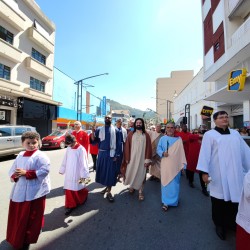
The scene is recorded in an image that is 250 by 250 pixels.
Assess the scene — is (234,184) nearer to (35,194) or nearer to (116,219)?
(116,219)

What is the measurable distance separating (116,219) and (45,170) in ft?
5.92

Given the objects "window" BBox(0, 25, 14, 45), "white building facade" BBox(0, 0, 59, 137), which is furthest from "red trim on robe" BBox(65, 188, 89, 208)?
"window" BBox(0, 25, 14, 45)

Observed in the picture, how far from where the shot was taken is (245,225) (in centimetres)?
209

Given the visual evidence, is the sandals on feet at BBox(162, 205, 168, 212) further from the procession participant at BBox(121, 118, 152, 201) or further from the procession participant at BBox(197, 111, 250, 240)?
the procession participant at BBox(197, 111, 250, 240)

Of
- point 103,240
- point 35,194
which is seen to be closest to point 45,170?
point 35,194

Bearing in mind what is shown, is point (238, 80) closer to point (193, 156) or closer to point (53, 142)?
point (193, 156)

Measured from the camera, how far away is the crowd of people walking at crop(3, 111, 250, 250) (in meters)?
2.69

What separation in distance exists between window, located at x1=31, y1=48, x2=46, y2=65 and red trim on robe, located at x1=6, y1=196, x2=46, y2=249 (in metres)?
21.6

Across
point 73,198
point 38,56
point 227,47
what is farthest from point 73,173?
point 38,56

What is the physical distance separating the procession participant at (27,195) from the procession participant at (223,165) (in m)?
2.51

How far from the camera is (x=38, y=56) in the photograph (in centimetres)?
2188

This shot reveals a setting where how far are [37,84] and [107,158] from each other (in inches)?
774

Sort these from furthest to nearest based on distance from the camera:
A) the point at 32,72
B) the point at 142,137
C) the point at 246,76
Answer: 1. the point at 32,72
2. the point at 246,76
3. the point at 142,137

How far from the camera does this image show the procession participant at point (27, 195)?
8.73ft
